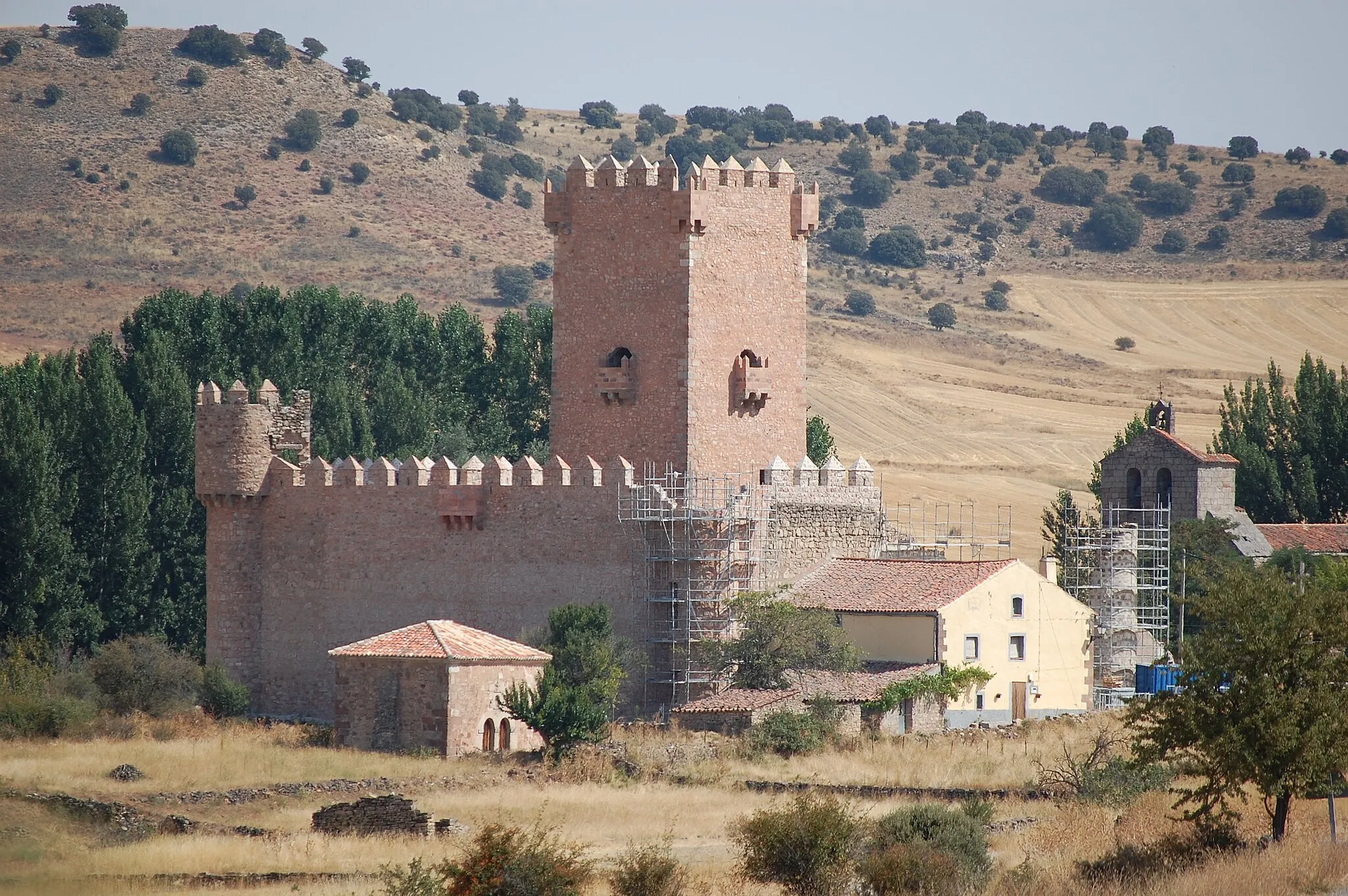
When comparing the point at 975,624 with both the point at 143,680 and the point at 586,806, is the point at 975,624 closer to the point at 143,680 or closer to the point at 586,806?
the point at 586,806

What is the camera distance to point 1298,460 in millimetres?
54312

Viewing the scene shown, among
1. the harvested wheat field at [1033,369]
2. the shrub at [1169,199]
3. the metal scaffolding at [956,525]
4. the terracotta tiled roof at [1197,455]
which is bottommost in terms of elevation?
the metal scaffolding at [956,525]

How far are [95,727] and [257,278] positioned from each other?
45299 millimetres

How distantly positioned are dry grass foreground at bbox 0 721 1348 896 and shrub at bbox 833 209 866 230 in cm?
6771

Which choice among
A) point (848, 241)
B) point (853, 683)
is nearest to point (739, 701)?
point (853, 683)

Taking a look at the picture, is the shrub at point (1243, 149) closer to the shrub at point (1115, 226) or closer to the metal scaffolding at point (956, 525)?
the shrub at point (1115, 226)

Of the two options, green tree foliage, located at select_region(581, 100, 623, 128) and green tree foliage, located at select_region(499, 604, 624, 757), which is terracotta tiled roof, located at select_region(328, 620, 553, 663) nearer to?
green tree foliage, located at select_region(499, 604, 624, 757)

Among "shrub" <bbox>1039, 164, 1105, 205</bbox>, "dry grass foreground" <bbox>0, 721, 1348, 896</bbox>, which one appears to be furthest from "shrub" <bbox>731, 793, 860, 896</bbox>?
"shrub" <bbox>1039, 164, 1105, 205</bbox>

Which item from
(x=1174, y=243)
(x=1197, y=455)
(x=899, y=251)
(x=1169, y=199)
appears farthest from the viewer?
(x=1169, y=199)

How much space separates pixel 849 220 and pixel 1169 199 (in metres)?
15.2

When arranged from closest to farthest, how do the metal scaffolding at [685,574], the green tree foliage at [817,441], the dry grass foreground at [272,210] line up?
the metal scaffolding at [685,574] < the green tree foliage at [817,441] < the dry grass foreground at [272,210]

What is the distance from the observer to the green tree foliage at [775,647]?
35.3 metres

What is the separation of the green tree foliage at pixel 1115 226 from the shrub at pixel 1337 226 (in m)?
8.31

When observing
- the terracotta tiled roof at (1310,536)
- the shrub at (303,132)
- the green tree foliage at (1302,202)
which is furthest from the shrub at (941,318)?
the terracotta tiled roof at (1310,536)
